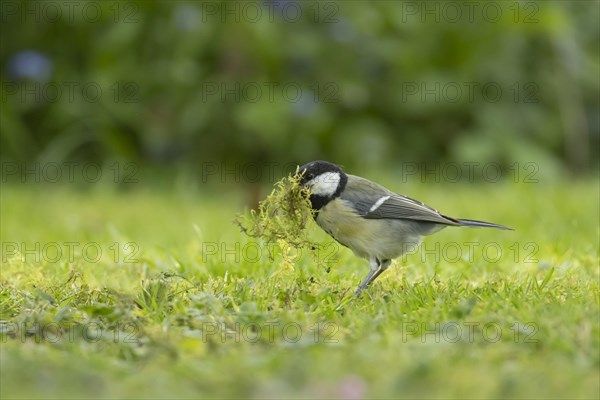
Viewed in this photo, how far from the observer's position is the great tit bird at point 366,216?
4.55 meters

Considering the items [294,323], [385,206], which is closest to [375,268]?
[385,206]

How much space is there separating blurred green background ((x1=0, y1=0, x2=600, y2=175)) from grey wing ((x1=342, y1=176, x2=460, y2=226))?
3781 millimetres

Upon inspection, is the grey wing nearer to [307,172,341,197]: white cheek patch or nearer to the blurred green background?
[307,172,341,197]: white cheek patch

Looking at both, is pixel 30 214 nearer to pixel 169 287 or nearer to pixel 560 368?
pixel 169 287

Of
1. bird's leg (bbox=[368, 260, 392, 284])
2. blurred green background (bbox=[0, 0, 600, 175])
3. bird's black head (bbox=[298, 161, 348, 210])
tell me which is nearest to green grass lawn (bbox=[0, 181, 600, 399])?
bird's leg (bbox=[368, 260, 392, 284])

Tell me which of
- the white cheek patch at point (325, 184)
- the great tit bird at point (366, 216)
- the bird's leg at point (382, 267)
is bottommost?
the bird's leg at point (382, 267)

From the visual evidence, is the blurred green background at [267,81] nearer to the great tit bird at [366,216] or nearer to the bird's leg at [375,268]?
the great tit bird at [366,216]

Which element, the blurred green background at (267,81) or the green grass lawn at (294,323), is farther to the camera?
the blurred green background at (267,81)

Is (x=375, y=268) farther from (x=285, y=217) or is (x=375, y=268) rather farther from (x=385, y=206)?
(x=285, y=217)

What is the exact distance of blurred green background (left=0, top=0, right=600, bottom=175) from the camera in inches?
338

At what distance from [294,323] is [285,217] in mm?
862

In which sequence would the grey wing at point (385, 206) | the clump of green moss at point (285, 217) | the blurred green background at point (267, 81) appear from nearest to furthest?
the clump of green moss at point (285, 217) → the grey wing at point (385, 206) → the blurred green background at point (267, 81)

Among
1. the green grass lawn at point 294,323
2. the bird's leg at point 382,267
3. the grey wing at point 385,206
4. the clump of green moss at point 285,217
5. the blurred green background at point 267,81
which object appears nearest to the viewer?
the green grass lawn at point 294,323

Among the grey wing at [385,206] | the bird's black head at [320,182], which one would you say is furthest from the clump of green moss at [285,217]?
the grey wing at [385,206]
